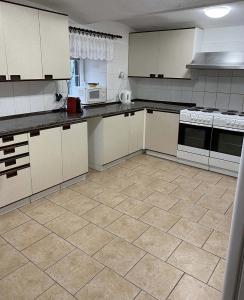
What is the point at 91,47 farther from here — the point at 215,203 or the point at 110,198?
the point at 215,203

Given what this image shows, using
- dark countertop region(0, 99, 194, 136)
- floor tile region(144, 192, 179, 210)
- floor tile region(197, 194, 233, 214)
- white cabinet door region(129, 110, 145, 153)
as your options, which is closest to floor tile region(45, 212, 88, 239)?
floor tile region(144, 192, 179, 210)

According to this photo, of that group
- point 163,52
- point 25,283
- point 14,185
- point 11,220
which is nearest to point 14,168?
point 14,185

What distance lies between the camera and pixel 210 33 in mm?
3912

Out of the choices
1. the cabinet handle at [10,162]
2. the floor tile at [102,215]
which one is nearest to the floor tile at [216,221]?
the floor tile at [102,215]

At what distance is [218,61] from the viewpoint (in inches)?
145

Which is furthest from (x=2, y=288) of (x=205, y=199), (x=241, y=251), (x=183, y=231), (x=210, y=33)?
(x=210, y=33)

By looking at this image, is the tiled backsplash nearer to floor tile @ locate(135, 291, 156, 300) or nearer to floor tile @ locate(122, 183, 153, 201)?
floor tile @ locate(122, 183, 153, 201)

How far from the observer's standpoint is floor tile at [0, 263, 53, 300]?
5.57 feet

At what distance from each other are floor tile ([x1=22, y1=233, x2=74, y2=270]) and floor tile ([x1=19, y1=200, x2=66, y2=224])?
32 cm

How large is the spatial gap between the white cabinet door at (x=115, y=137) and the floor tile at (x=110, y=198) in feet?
2.35

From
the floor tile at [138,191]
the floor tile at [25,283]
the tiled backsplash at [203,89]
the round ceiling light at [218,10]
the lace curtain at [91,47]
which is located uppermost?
the round ceiling light at [218,10]

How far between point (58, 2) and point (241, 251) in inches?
126

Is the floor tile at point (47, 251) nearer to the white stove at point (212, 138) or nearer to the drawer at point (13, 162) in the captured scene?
the drawer at point (13, 162)

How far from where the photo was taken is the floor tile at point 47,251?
200 centimetres
